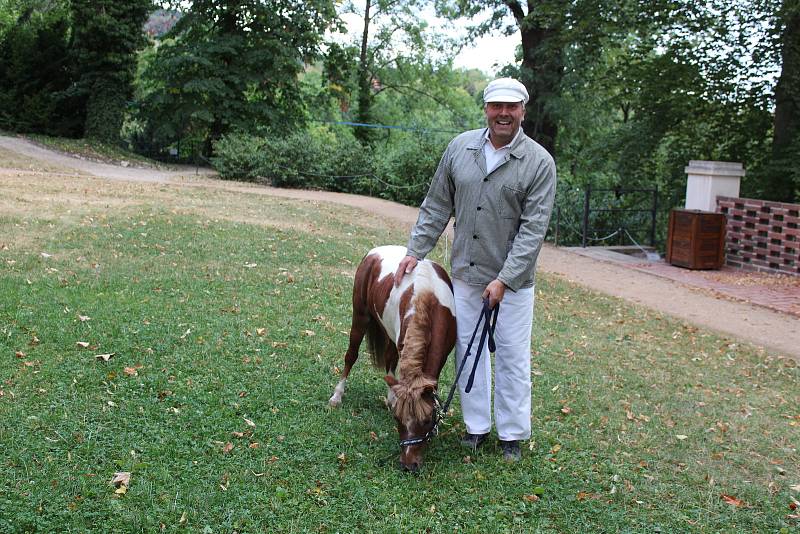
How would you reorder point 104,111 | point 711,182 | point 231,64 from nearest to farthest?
point 711,182, point 231,64, point 104,111

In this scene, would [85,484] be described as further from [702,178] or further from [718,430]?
[702,178]

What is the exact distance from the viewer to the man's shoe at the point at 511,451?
476cm

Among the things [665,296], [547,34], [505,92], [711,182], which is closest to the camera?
[505,92]

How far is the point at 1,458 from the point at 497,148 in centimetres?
323

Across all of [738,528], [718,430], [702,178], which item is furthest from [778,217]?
[738,528]

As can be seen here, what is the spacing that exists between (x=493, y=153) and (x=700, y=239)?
10.1 meters

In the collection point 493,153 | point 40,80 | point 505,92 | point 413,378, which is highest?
point 40,80

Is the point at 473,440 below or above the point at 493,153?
below

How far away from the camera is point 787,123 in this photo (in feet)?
48.6

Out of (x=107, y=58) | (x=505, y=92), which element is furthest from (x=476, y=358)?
(x=107, y=58)

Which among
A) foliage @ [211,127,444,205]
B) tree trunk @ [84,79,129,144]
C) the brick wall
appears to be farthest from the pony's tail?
tree trunk @ [84,79,129,144]

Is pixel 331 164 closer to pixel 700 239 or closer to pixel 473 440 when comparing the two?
pixel 700 239

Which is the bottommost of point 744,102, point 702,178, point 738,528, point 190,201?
point 738,528

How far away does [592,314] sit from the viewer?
9734mm
